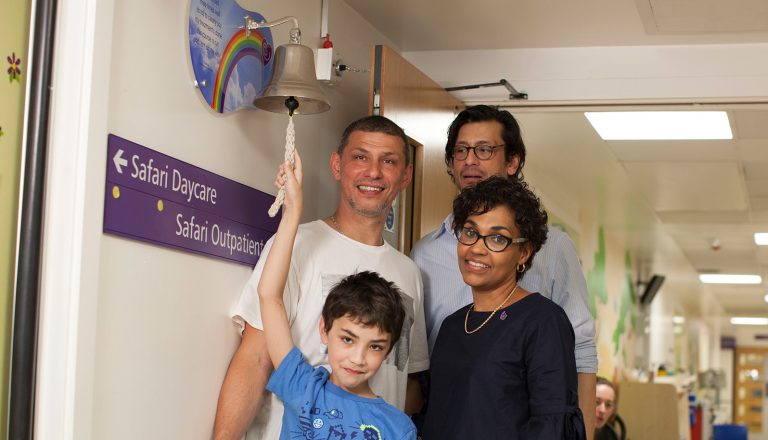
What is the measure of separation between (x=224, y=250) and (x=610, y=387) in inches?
155

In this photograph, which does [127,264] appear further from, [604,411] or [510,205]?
[604,411]

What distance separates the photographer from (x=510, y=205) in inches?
85.7

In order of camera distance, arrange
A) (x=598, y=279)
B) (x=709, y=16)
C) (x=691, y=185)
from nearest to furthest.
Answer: (x=709, y=16) < (x=691, y=185) < (x=598, y=279)

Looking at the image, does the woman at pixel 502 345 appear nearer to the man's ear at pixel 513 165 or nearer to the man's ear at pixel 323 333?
the man's ear at pixel 323 333

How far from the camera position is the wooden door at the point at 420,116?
3221mm

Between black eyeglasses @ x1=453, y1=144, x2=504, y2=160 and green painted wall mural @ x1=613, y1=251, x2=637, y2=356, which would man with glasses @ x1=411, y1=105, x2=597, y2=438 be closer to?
black eyeglasses @ x1=453, y1=144, x2=504, y2=160

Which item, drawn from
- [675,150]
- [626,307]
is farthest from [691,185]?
[626,307]

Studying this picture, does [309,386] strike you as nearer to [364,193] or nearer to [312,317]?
[312,317]

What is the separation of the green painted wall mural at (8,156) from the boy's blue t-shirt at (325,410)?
63cm

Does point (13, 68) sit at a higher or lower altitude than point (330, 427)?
higher

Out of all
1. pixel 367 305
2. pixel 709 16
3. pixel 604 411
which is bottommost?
pixel 604 411

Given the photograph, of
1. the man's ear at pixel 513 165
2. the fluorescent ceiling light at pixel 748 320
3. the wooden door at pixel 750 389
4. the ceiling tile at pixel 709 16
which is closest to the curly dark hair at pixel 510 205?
the man's ear at pixel 513 165

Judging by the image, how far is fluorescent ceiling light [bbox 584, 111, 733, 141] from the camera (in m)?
4.79

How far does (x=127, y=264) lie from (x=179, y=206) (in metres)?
0.23
